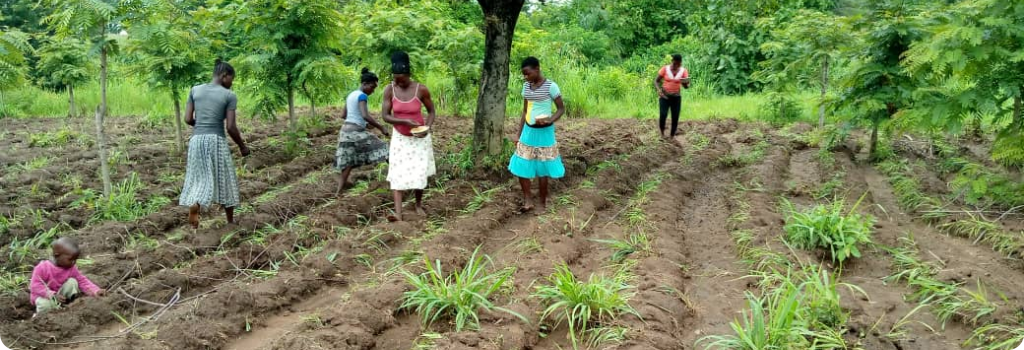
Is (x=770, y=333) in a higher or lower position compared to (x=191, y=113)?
lower

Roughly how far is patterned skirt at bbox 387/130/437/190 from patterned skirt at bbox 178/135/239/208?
1499mm

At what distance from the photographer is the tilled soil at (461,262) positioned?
4176 mm

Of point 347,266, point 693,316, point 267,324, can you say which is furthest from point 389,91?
point 693,316

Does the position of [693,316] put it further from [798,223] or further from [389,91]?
[389,91]

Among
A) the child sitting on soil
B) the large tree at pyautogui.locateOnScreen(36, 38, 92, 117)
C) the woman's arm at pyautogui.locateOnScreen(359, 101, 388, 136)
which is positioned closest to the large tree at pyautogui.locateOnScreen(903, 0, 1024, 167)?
the woman's arm at pyautogui.locateOnScreen(359, 101, 388, 136)

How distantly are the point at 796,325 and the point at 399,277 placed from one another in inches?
106

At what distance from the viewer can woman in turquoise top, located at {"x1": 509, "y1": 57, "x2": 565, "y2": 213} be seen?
21.4 feet

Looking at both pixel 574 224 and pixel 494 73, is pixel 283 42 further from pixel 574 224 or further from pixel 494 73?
pixel 574 224

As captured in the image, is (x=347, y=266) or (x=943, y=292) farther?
(x=347, y=266)

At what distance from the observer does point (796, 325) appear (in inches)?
157

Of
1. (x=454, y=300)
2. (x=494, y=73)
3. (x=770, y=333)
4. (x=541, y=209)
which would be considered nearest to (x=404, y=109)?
(x=541, y=209)

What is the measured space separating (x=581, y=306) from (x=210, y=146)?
391cm

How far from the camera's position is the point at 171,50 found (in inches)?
328

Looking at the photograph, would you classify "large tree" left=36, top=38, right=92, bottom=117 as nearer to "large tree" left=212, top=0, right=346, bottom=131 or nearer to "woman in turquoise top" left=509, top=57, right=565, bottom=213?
"large tree" left=212, top=0, right=346, bottom=131
